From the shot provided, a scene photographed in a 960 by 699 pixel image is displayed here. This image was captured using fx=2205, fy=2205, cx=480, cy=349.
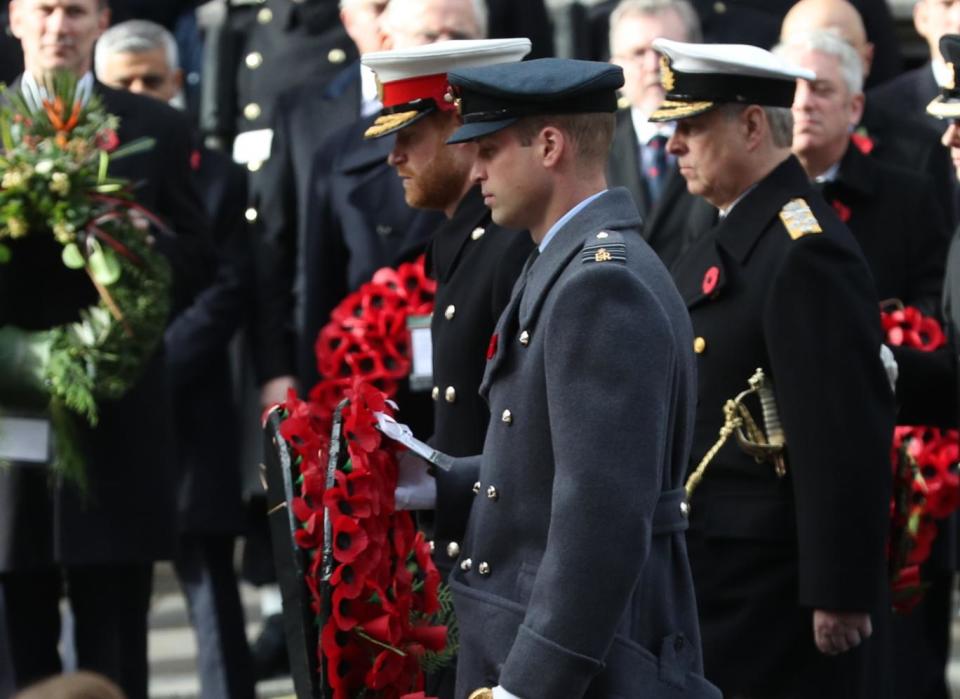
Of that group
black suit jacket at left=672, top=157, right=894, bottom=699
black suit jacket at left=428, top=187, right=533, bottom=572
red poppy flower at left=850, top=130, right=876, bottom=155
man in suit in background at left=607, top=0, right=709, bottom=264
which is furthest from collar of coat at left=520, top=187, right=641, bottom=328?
red poppy flower at left=850, top=130, right=876, bottom=155

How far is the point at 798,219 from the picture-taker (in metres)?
5.23

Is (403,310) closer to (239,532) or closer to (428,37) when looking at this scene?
(428,37)

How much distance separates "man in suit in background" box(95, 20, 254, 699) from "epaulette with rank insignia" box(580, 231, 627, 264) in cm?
342

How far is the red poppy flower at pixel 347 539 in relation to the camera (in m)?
4.07

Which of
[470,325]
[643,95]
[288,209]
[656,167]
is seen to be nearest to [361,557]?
[470,325]

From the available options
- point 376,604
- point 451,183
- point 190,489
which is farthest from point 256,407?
point 376,604

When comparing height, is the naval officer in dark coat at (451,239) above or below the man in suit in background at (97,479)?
above

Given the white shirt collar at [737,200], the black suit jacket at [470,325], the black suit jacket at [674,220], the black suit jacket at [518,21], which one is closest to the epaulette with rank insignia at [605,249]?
the black suit jacket at [470,325]

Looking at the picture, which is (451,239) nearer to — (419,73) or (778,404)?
(419,73)

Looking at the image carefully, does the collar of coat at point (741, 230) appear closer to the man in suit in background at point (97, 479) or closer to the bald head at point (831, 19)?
the man in suit in background at point (97, 479)

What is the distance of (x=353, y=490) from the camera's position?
4.12 meters

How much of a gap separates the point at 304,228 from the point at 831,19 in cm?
200

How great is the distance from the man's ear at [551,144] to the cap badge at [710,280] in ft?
4.35

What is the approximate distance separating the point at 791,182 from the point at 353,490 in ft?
5.66
